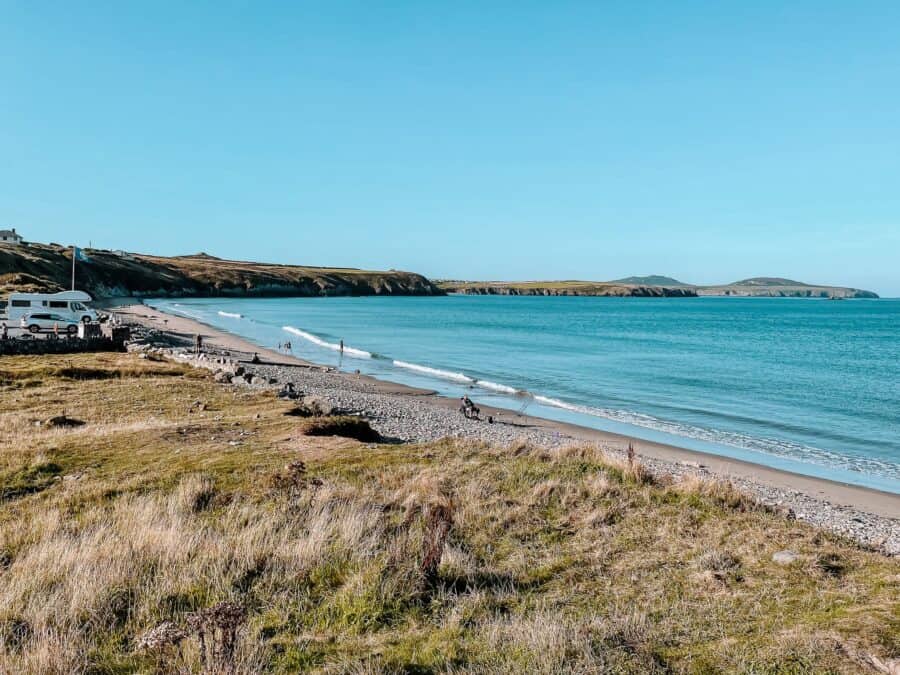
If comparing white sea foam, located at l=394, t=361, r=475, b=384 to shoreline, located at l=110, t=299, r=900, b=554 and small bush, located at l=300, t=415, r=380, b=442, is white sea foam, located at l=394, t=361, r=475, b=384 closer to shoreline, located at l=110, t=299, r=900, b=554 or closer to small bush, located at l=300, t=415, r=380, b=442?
shoreline, located at l=110, t=299, r=900, b=554

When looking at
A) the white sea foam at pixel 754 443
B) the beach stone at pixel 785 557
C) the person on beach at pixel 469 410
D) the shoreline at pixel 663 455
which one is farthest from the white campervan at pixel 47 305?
the beach stone at pixel 785 557

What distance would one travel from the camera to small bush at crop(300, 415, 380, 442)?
60.8 ft

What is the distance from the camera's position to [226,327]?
81375 millimetres

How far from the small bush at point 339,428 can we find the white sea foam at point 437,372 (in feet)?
79.1

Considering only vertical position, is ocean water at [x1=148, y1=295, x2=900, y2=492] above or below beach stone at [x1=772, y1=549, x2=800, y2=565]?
below

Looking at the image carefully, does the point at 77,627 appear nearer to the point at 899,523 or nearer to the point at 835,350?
the point at 899,523

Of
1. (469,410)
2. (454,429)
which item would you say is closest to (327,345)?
(469,410)

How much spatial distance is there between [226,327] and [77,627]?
78.8m

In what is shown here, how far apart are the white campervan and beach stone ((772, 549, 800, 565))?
1817 inches

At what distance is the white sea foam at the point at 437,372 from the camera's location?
4529 centimetres

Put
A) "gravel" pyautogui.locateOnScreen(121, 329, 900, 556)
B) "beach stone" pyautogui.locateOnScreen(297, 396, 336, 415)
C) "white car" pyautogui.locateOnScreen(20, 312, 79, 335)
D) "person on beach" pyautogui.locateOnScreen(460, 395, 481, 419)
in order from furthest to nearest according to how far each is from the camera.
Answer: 1. "white car" pyautogui.locateOnScreen(20, 312, 79, 335)
2. "person on beach" pyautogui.locateOnScreen(460, 395, 481, 419)
3. "beach stone" pyautogui.locateOnScreen(297, 396, 336, 415)
4. "gravel" pyautogui.locateOnScreen(121, 329, 900, 556)

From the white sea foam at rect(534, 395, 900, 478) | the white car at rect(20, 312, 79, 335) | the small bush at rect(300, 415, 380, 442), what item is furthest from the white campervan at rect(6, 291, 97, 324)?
the white sea foam at rect(534, 395, 900, 478)

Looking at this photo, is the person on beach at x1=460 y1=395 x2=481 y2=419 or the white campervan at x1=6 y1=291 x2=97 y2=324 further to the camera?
the white campervan at x1=6 y1=291 x2=97 y2=324

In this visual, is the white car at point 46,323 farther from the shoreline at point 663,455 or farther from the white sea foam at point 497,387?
the white sea foam at point 497,387
